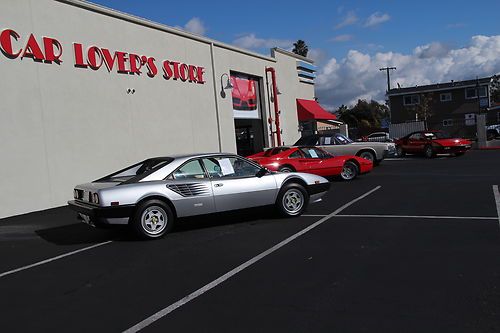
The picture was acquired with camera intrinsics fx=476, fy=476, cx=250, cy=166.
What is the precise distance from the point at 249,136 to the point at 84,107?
37.7ft

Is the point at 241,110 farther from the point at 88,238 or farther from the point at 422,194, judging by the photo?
the point at 88,238

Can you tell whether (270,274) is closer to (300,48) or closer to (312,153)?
(312,153)

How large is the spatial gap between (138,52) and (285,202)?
908 cm

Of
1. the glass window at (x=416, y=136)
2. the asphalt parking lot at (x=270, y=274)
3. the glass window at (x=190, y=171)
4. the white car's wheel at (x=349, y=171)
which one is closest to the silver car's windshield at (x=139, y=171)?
the glass window at (x=190, y=171)

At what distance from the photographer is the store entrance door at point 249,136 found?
2364cm

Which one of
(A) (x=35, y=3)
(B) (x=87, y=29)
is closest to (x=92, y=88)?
(B) (x=87, y=29)

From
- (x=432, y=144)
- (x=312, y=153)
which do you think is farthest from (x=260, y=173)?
(x=432, y=144)

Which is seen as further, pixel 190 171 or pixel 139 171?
pixel 139 171

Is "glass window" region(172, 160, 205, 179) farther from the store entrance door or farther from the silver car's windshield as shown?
the store entrance door

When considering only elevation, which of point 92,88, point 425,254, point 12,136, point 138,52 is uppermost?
point 138,52

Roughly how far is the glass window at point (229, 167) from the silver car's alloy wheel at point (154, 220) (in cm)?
119

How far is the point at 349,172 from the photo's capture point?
15273mm

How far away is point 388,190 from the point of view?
12266 millimetres

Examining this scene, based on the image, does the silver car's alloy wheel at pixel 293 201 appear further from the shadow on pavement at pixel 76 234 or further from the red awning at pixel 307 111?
the red awning at pixel 307 111
